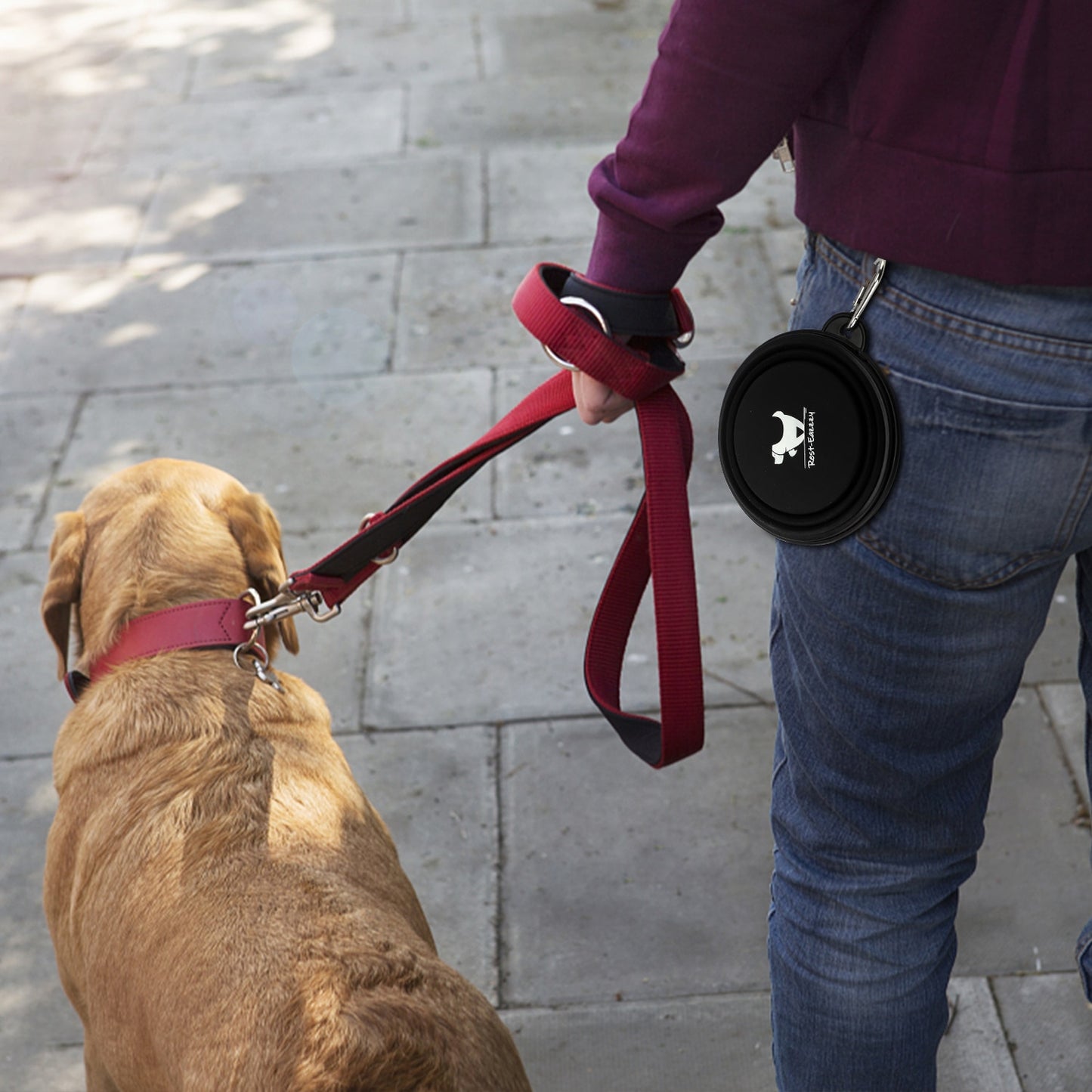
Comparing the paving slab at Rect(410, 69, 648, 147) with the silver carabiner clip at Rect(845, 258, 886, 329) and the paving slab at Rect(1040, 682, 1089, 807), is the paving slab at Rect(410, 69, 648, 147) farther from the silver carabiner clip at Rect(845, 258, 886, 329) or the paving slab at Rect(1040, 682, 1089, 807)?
the silver carabiner clip at Rect(845, 258, 886, 329)

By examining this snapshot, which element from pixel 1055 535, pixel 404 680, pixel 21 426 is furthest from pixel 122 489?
pixel 21 426

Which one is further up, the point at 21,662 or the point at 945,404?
the point at 945,404

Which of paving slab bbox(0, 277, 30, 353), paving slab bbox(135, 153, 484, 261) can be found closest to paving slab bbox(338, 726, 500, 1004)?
paving slab bbox(0, 277, 30, 353)

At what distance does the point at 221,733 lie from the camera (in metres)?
2.12

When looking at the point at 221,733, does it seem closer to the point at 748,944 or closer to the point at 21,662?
the point at 748,944

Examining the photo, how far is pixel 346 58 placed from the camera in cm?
716

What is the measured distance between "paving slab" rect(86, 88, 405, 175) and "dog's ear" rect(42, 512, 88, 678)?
4042 mm

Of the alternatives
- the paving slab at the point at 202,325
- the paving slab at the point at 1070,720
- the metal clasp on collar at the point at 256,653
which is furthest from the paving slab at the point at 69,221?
Answer: the paving slab at the point at 1070,720

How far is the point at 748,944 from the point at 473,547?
5.27ft

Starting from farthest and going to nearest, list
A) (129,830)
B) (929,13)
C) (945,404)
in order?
(129,830)
(945,404)
(929,13)

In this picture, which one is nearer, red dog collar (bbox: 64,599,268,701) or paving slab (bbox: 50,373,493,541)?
red dog collar (bbox: 64,599,268,701)

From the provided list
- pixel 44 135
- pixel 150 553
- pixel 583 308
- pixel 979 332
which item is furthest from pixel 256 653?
pixel 44 135

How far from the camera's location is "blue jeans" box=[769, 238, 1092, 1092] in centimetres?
128

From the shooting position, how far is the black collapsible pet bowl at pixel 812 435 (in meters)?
1.36
